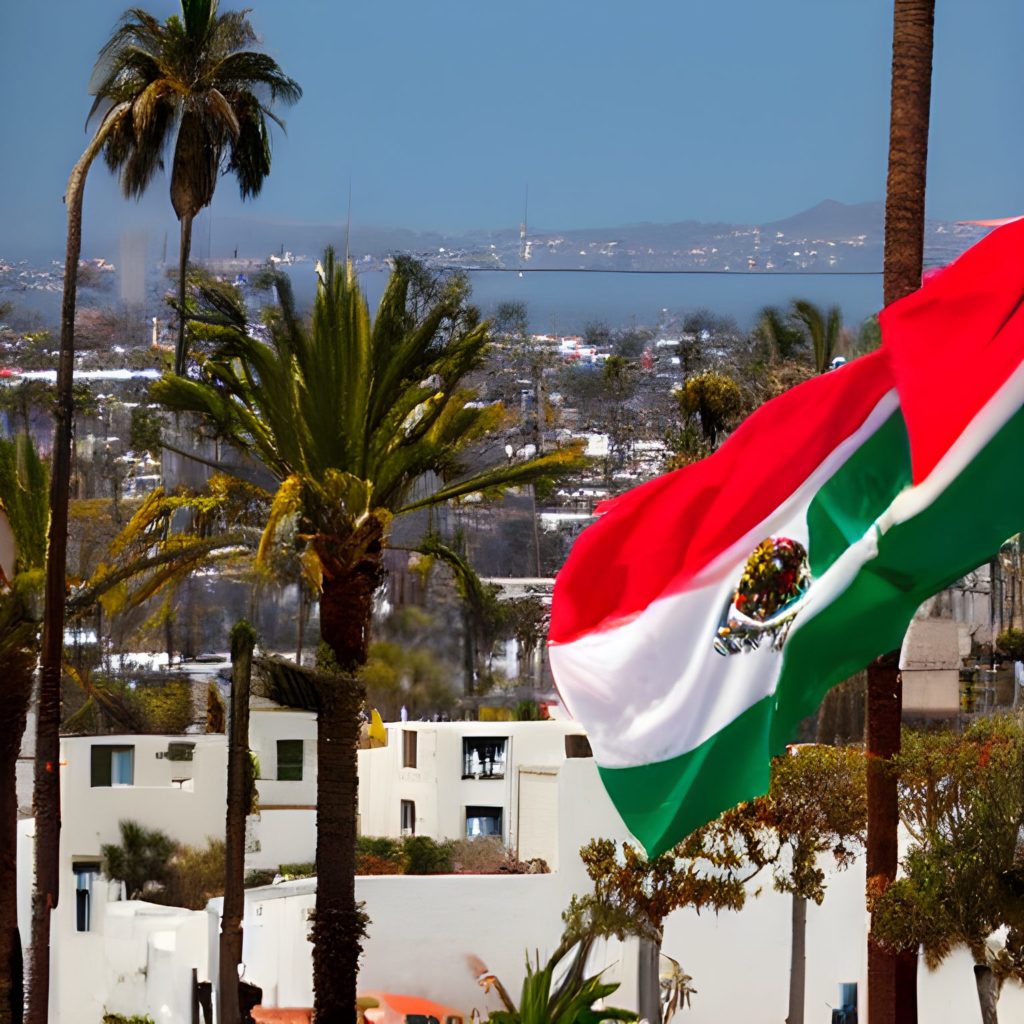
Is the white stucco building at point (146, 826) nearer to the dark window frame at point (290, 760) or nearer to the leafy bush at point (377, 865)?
the dark window frame at point (290, 760)

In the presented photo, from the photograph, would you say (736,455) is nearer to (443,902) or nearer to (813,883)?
(813,883)

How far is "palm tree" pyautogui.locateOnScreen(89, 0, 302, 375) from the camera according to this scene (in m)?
26.6

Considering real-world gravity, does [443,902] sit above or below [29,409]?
below

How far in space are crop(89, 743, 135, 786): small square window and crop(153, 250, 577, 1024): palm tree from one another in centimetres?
683

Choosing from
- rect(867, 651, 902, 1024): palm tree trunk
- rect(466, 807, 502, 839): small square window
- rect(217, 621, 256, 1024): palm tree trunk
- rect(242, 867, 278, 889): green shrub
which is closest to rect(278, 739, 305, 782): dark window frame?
rect(242, 867, 278, 889): green shrub

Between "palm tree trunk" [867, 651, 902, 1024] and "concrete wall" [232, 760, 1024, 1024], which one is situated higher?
"palm tree trunk" [867, 651, 902, 1024]

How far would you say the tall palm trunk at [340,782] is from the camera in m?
21.6

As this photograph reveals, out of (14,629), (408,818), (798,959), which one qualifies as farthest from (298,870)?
(798,959)

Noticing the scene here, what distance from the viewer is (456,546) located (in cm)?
3691

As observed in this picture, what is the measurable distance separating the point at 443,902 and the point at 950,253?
27.9 meters

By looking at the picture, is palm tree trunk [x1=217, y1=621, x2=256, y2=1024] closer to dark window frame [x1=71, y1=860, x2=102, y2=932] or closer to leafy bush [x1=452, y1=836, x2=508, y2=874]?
dark window frame [x1=71, y1=860, x2=102, y2=932]

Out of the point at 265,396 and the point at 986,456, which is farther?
the point at 265,396

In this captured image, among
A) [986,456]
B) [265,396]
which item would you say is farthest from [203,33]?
[986,456]

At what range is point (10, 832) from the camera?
25.0 m
